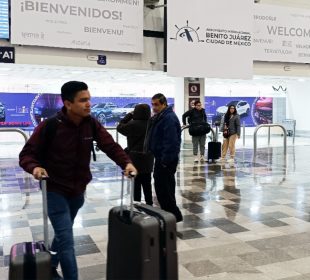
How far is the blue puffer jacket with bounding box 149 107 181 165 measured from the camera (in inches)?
166

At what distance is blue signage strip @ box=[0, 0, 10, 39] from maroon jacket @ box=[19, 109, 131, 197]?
6939 mm

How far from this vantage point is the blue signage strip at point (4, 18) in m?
8.77

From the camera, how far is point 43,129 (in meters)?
2.67

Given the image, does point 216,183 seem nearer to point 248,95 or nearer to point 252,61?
point 252,61

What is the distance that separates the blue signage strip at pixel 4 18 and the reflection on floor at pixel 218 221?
2933 millimetres

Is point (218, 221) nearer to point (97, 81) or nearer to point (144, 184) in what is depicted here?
point (144, 184)

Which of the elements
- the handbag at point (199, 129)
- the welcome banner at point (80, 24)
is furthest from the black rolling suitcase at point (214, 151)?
the welcome banner at point (80, 24)

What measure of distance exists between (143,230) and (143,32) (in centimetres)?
869

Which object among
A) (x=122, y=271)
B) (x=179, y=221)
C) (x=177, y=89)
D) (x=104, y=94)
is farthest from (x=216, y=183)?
(x=104, y=94)

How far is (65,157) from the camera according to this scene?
271cm

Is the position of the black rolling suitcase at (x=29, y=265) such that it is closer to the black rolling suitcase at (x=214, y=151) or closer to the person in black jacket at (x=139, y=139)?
the person in black jacket at (x=139, y=139)

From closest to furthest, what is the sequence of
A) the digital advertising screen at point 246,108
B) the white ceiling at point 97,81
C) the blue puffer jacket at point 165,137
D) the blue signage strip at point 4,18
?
the blue puffer jacket at point 165,137 < the blue signage strip at point 4,18 < the white ceiling at point 97,81 < the digital advertising screen at point 246,108

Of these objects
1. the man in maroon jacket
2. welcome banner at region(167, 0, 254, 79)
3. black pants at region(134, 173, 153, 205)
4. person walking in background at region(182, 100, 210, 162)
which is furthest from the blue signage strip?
the man in maroon jacket

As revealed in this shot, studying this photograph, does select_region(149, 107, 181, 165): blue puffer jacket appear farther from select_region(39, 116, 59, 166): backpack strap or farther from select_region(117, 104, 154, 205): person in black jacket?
select_region(39, 116, 59, 166): backpack strap
